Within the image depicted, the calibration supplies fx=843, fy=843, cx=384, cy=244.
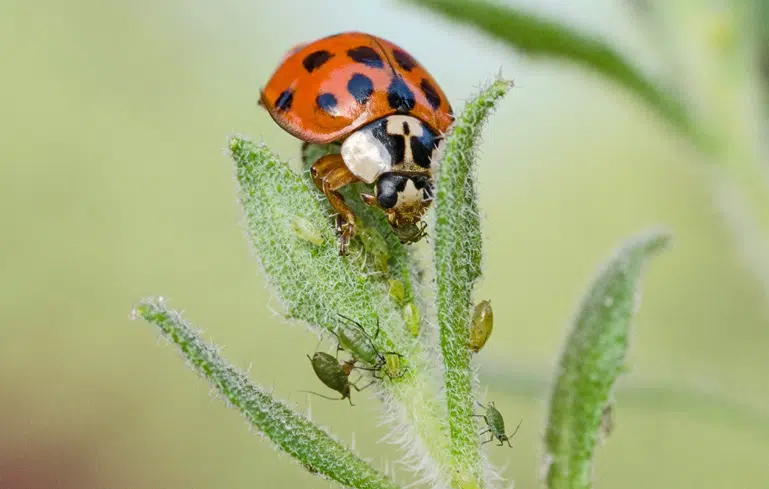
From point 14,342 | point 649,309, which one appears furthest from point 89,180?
point 649,309

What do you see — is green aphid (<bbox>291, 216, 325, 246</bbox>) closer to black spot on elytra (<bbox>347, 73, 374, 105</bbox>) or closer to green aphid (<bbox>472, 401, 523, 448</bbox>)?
green aphid (<bbox>472, 401, 523, 448</bbox>)

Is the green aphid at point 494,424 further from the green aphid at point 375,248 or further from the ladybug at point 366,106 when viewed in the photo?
the ladybug at point 366,106

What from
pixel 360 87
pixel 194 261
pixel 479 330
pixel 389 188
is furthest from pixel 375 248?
pixel 194 261

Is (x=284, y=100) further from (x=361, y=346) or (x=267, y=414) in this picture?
(x=267, y=414)

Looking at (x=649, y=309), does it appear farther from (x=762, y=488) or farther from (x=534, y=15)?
(x=534, y=15)

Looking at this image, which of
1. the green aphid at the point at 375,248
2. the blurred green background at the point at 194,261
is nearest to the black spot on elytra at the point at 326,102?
the green aphid at the point at 375,248

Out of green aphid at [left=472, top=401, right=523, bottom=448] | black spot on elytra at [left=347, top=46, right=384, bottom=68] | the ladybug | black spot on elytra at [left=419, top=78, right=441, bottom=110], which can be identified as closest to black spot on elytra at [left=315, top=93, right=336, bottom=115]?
the ladybug
